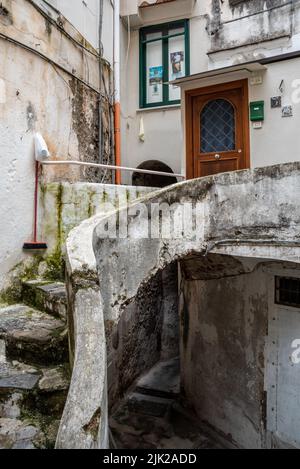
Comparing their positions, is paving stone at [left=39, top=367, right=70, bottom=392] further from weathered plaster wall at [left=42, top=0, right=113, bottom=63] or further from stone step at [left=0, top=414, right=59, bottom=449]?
weathered plaster wall at [left=42, top=0, right=113, bottom=63]

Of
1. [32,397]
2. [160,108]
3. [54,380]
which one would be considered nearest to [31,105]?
[54,380]

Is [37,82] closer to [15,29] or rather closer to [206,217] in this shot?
[15,29]

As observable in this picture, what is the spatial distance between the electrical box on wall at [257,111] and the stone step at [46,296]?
5061 millimetres

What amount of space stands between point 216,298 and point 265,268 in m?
1.45

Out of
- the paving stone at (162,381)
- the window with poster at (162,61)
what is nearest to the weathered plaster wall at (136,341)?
the paving stone at (162,381)

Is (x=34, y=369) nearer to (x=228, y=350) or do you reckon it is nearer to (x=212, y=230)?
(x=212, y=230)

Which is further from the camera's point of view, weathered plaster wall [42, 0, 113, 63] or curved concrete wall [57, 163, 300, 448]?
weathered plaster wall [42, 0, 113, 63]

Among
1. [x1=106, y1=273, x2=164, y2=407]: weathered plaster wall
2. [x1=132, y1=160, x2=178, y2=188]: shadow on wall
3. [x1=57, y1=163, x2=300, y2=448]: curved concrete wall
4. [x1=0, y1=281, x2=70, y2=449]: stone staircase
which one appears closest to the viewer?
[x1=0, y1=281, x2=70, y2=449]: stone staircase

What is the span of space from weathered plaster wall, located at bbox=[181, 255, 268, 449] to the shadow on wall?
3317 mm

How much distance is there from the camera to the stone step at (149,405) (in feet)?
28.1

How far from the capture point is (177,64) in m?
9.71

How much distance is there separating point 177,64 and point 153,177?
10.1 feet

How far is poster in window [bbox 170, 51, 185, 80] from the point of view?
968cm

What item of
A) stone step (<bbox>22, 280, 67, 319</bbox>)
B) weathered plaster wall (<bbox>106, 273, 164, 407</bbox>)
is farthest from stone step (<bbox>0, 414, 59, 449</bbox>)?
weathered plaster wall (<bbox>106, 273, 164, 407</bbox>)
